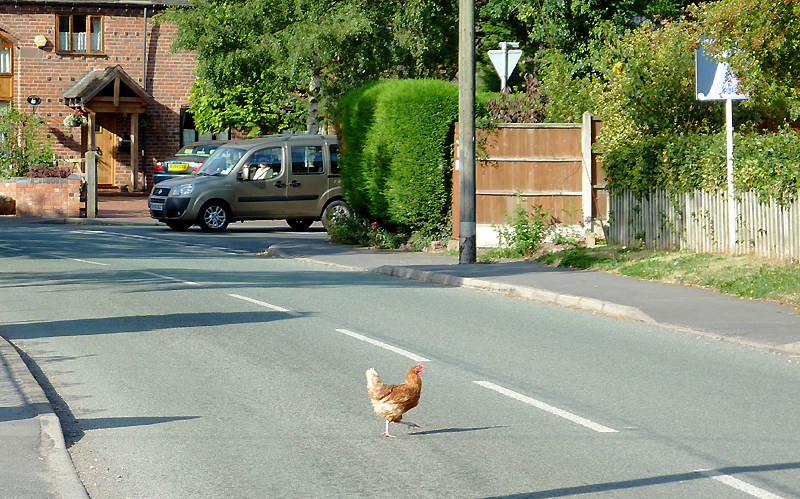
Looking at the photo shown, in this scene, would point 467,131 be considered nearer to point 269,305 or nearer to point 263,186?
point 269,305

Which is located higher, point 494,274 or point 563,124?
point 563,124

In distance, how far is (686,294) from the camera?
14117 mm

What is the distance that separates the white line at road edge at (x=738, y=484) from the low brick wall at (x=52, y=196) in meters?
27.6

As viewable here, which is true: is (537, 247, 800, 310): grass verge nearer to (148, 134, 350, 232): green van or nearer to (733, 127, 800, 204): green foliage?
(733, 127, 800, 204): green foliage

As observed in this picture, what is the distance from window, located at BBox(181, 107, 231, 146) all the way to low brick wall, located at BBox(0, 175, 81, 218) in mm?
15398

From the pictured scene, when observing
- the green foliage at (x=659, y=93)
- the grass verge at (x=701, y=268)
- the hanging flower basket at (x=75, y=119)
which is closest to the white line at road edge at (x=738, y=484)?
the grass verge at (x=701, y=268)

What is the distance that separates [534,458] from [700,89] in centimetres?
1040

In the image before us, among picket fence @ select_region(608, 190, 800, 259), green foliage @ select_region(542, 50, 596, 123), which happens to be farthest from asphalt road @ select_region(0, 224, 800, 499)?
green foliage @ select_region(542, 50, 596, 123)

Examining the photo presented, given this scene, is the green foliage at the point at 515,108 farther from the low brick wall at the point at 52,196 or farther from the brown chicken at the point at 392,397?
the low brick wall at the point at 52,196

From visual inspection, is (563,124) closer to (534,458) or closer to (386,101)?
(386,101)

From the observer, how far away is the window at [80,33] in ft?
149

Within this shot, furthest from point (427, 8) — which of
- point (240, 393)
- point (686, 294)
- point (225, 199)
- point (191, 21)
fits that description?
point (240, 393)

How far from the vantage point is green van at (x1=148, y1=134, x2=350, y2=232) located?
27219 millimetres

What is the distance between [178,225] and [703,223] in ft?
49.7
